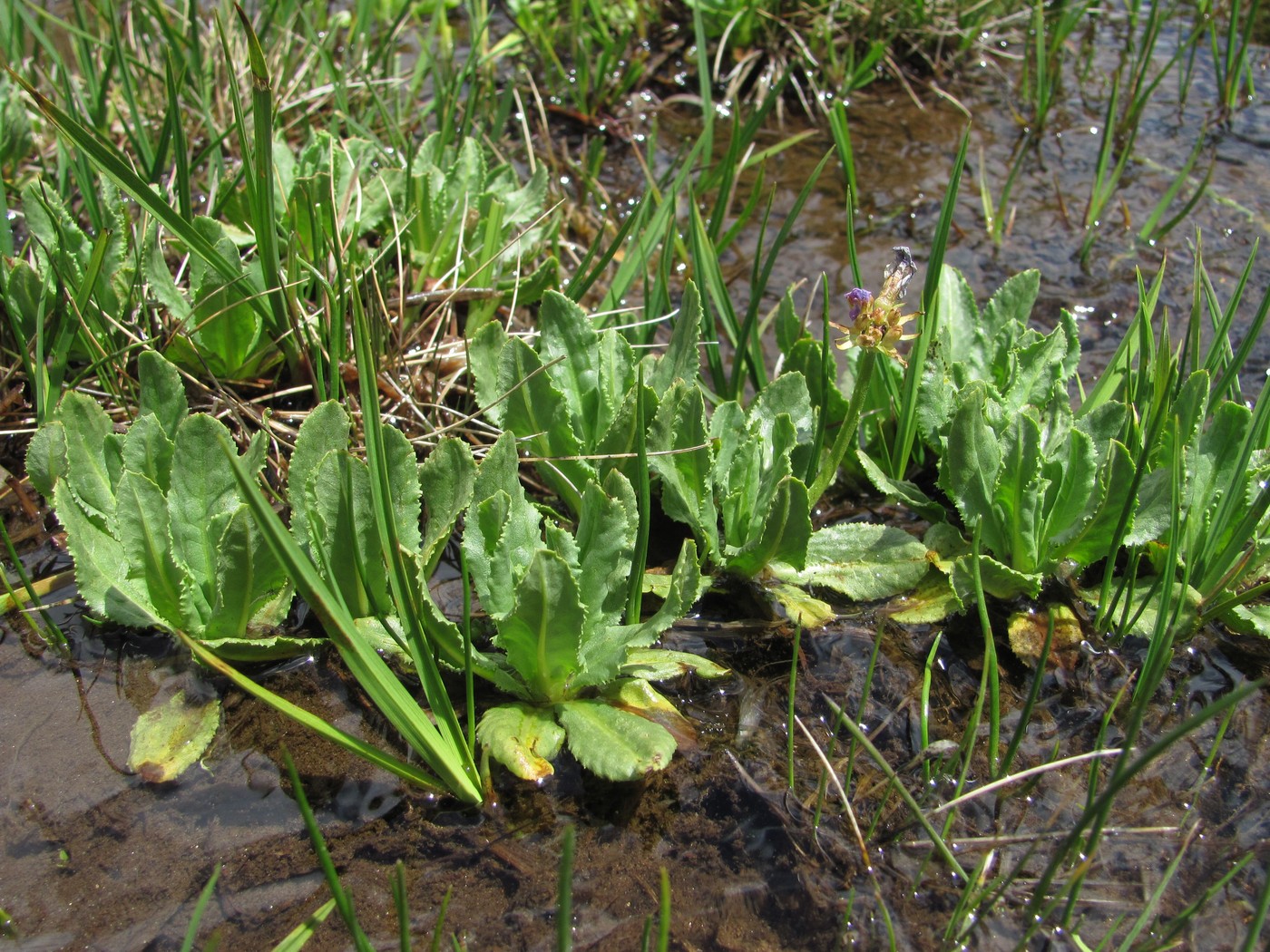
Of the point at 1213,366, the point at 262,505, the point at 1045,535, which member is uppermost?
the point at 262,505

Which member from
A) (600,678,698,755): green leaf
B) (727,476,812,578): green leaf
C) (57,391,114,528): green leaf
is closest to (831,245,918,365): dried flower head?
(727,476,812,578): green leaf

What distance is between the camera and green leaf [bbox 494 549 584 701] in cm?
158


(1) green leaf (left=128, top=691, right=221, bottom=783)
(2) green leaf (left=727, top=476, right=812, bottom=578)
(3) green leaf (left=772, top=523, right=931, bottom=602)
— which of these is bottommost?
(1) green leaf (left=128, top=691, right=221, bottom=783)

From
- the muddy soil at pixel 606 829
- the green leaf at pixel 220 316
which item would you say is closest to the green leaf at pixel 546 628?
the muddy soil at pixel 606 829

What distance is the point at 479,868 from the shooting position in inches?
58.4

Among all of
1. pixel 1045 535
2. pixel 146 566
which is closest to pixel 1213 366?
pixel 1045 535

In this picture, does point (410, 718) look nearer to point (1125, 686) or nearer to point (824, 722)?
point (824, 722)

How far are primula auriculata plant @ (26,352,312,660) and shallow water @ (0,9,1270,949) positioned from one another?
108 mm

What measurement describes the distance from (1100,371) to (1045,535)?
2.58ft

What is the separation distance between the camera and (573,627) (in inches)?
64.3

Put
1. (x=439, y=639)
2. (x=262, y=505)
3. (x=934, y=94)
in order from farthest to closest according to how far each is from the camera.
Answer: (x=934, y=94) → (x=439, y=639) → (x=262, y=505)

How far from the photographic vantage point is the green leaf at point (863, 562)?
1.98 metres

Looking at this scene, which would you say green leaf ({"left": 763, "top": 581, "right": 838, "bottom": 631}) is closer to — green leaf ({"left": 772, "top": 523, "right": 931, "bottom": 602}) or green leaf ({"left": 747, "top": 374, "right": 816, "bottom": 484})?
green leaf ({"left": 772, "top": 523, "right": 931, "bottom": 602})

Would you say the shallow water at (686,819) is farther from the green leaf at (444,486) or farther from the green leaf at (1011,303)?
the green leaf at (1011,303)
